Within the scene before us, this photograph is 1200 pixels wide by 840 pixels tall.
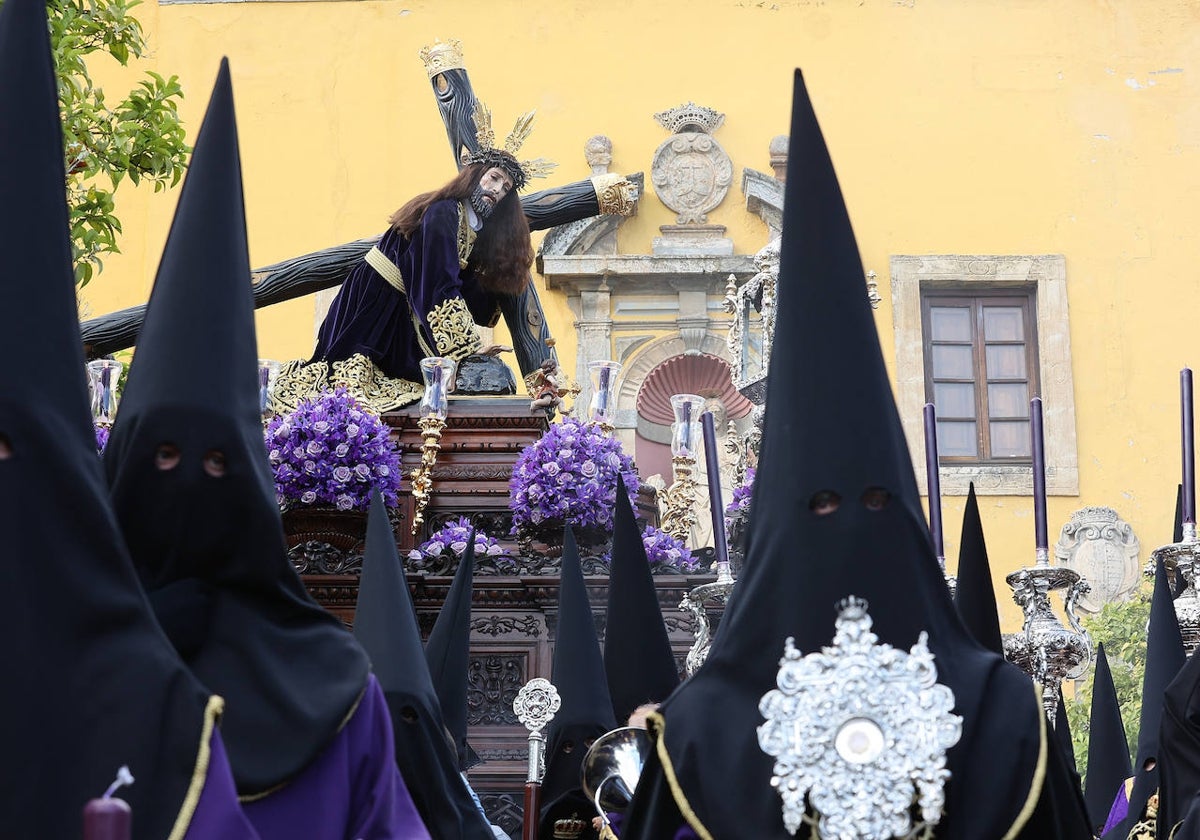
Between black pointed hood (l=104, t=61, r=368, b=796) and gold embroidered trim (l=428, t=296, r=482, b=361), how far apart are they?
4330 mm

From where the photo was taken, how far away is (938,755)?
379 cm

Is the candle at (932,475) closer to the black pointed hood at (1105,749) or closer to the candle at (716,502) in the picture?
the candle at (716,502)

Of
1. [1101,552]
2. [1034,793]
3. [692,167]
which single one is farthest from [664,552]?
[692,167]

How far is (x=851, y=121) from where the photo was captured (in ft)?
64.4

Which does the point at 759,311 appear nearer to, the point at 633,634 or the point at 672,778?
the point at 633,634

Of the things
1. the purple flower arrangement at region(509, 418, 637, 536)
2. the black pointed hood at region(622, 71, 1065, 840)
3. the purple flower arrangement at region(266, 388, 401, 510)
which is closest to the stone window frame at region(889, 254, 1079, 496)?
the purple flower arrangement at region(509, 418, 637, 536)

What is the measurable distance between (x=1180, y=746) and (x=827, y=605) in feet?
4.43

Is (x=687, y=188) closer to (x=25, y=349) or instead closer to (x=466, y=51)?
(x=466, y=51)

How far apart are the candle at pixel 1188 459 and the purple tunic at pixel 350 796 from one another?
3.09 m

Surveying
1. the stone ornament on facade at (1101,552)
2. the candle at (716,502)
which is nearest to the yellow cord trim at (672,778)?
the candle at (716,502)

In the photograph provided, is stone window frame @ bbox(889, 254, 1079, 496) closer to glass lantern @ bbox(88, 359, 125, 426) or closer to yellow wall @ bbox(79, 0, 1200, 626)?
yellow wall @ bbox(79, 0, 1200, 626)

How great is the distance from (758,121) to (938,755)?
16266 millimetres

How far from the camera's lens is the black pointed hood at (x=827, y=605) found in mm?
3832

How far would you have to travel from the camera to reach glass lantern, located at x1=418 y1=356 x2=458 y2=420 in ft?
25.0
